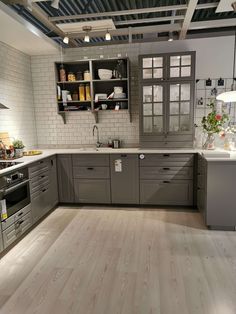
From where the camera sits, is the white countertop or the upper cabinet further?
the upper cabinet

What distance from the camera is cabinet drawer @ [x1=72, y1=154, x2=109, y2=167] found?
387 cm

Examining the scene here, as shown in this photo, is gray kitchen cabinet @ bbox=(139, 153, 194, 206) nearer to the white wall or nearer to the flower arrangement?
the flower arrangement

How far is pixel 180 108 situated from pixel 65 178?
2116 mm

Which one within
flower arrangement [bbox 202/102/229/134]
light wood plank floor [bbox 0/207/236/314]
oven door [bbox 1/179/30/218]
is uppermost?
flower arrangement [bbox 202/102/229/134]

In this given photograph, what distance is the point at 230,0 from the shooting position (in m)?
2.85

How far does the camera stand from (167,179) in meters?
3.76

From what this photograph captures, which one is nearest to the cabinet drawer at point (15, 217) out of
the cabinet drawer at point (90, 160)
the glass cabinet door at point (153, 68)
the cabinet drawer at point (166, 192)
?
the cabinet drawer at point (90, 160)

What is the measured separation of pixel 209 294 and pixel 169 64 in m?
3.00

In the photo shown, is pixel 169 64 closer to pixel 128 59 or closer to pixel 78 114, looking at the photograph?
pixel 128 59

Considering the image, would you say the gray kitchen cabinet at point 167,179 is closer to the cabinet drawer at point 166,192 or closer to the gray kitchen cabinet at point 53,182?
the cabinet drawer at point 166,192

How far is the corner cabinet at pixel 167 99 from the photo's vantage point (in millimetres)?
3695

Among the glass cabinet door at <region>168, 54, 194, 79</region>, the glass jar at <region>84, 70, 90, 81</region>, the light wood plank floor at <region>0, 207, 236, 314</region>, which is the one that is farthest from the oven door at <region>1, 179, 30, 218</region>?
the glass cabinet door at <region>168, 54, 194, 79</region>

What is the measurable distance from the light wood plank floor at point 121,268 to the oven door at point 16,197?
45cm

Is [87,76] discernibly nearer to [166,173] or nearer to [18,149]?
[18,149]
